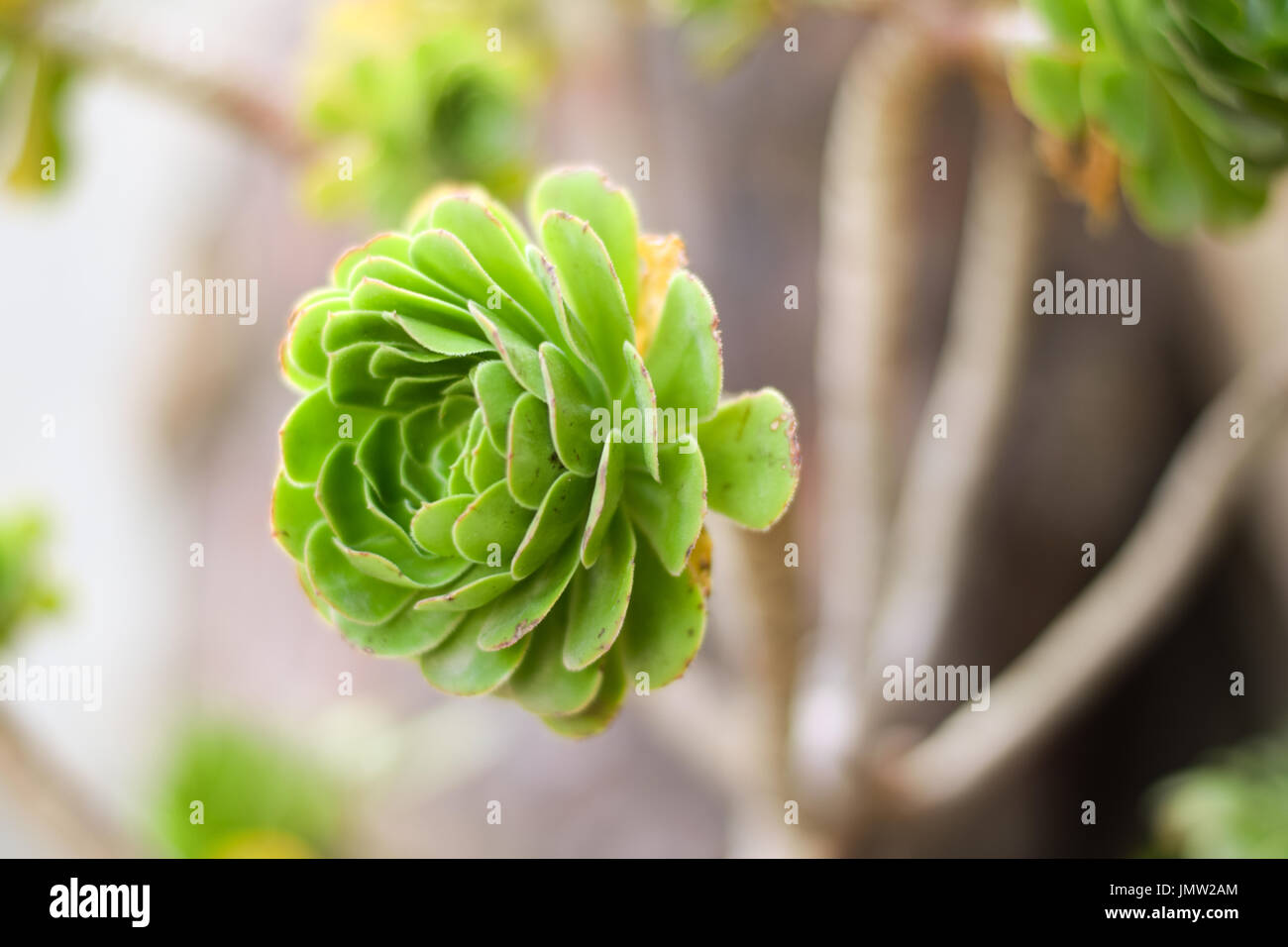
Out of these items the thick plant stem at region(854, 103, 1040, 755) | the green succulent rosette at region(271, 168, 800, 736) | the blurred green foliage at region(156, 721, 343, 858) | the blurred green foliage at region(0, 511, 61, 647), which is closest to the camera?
the green succulent rosette at region(271, 168, 800, 736)

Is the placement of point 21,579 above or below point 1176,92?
below

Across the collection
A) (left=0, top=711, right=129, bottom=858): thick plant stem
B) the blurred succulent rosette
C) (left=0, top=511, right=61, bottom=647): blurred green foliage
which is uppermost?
the blurred succulent rosette

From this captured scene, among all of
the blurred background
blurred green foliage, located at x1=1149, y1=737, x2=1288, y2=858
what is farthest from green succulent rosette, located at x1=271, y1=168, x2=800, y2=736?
blurred green foliage, located at x1=1149, y1=737, x2=1288, y2=858

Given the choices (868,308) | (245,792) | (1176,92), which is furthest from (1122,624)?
(245,792)

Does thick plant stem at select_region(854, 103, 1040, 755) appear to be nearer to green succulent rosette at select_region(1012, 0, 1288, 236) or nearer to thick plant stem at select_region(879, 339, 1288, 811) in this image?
thick plant stem at select_region(879, 339, 1288, 811)

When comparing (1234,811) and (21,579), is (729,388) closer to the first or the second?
(1234,811)
